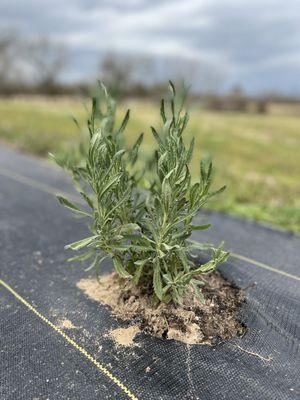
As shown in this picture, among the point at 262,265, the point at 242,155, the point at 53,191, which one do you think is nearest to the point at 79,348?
the point at 262,265

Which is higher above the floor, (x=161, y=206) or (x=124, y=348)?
(x=161, y=206)

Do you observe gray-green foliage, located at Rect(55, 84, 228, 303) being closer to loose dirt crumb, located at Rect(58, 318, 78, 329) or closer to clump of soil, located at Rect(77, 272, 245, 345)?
clump of soil, located at Rect(77, 272, 245, 345)

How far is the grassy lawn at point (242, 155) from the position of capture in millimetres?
3982

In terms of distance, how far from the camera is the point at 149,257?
185 centimetres

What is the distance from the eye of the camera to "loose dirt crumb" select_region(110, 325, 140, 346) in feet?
5.73

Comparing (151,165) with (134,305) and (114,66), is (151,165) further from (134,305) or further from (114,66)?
(114,66)

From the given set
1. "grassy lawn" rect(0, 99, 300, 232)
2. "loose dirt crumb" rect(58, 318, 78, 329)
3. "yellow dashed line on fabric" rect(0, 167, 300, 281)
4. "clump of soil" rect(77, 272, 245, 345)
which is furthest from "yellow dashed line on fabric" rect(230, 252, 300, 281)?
"loose dirt crumb" rect(58, 318, 78, 329)

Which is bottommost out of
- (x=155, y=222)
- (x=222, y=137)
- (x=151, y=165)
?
(x=222, y=137)

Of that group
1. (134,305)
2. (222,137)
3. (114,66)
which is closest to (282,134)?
(222,137)

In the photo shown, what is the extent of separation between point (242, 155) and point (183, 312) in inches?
288

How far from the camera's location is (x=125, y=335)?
5.86 ft

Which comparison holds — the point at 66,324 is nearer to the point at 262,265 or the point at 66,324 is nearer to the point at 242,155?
the point at 262,265

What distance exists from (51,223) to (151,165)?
126 centimetres

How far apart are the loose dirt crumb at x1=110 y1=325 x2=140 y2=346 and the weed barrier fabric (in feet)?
0.09
